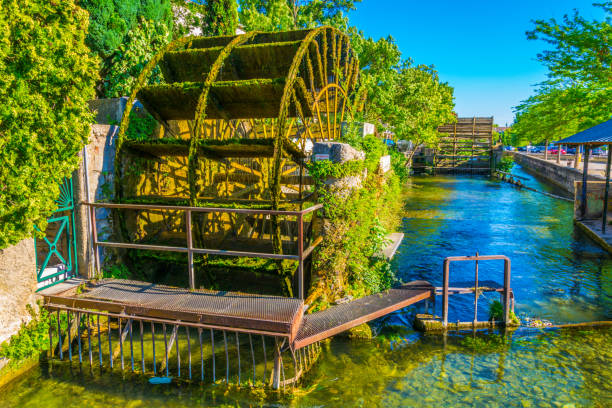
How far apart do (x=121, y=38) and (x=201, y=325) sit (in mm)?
6277

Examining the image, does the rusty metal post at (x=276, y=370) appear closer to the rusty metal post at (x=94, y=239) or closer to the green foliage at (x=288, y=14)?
the rusty metal post at (x=94, y=239)

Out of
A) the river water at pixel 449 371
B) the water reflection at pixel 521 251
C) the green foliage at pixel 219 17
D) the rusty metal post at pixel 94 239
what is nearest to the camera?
the river water at pixel 449 371

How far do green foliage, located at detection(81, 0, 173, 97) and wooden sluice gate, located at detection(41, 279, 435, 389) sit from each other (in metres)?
4.53

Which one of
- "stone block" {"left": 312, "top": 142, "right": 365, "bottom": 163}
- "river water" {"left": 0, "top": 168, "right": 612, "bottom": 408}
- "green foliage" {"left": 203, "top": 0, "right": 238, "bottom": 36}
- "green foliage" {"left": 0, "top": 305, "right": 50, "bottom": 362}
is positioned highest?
"green foliage" {"left": 203, "top": 0, "right": 238, "bottom": 36}

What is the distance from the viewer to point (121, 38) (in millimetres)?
7848

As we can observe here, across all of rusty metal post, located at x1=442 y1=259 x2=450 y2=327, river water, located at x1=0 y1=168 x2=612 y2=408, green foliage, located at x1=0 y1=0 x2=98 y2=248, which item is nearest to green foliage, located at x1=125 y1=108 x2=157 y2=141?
green foliage, located at x1=0 y1=0 x2=98 y2=248

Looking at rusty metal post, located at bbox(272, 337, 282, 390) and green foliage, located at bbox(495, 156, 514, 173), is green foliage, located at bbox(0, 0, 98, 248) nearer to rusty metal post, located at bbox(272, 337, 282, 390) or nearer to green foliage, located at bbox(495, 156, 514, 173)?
rusty metal post, located at bbox(272, 337, 282, 390)

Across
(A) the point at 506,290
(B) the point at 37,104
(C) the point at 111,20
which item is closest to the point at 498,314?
(A) the point at 506,290

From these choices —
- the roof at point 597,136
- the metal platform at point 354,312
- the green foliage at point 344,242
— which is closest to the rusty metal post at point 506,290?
the metal platform at point 354,312

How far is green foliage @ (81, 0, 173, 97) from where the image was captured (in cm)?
745

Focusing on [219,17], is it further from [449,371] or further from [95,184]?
[449,371]

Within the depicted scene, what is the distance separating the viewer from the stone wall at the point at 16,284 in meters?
4.17

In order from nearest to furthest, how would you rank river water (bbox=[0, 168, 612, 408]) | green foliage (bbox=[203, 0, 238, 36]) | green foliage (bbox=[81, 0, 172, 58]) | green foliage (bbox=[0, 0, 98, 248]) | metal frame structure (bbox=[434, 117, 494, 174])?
green foliage (bbox=[0, 0, 98, 248]), river water (bbox=[0, 168, 612, 408]), green foliage (bbox=[81, 0, 172, 58]), green foliage (bbox=[203, 0, 238, 36]), metal frame structure (bbox=[434, 117, 494, 174])

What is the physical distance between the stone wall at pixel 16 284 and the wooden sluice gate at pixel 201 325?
0.24 m
